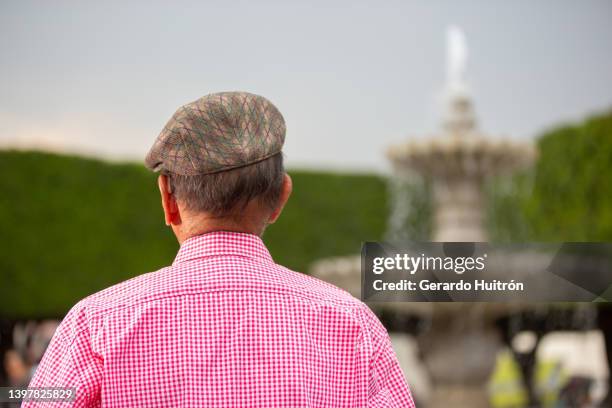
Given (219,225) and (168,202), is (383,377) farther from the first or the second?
(168,202)

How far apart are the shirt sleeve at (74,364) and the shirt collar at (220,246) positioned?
18cm

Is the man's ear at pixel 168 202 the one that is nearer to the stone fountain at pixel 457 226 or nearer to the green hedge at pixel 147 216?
the stone fountain at pixel 457 226

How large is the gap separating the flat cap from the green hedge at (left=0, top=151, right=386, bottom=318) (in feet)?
34.4

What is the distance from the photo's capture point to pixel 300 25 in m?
11.5

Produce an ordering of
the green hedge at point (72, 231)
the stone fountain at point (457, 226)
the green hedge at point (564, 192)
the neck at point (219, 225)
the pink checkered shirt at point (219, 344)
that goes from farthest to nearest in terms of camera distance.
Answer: the green hedge at point (564, 192) → the green hedge at point (72, 231) → the stone fountain at point (457, 226) → the neck at point (219, 225) → the pink checkered shirt at point (219, 344)

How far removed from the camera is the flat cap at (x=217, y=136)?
127cm

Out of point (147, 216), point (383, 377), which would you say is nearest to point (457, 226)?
point (147, 216)

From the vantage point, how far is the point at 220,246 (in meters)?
1.27

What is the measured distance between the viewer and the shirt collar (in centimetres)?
127

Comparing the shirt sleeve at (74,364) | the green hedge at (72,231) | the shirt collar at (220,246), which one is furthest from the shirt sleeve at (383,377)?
the green hedge at (72,231)

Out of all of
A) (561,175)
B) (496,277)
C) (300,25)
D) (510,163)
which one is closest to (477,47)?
(561,175)

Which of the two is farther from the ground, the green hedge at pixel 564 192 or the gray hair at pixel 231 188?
the gray hair at pixel 231 188

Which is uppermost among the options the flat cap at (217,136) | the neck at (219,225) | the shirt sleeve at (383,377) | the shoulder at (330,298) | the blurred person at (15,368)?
the flat cap at (217,136)

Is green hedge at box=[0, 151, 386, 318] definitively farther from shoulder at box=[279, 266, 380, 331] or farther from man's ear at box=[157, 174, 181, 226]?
shoulder at box=[279, 266, 380, 331]
